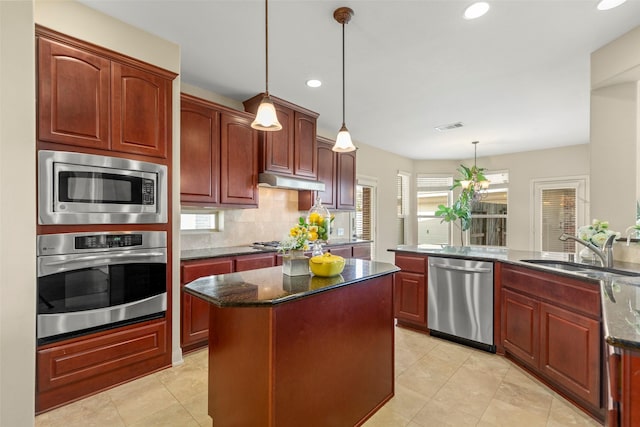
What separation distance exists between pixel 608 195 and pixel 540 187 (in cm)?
435

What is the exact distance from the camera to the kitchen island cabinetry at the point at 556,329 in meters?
1.99

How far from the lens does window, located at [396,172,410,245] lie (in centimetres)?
719

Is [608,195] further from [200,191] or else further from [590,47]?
[200,191]

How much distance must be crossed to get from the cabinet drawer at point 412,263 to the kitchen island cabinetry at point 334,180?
152 centimetres

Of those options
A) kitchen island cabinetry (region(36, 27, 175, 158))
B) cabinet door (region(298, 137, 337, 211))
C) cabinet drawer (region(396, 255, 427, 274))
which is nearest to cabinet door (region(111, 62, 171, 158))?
kitchen island cabinetry (region(36, 27, 175, 158))

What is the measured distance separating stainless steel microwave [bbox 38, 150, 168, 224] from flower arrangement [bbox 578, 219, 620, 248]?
3478 millimetres

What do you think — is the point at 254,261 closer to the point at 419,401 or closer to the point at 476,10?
the point at 419,401

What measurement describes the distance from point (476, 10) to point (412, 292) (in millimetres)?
2674

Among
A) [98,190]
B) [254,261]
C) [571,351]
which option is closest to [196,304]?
[254,261]

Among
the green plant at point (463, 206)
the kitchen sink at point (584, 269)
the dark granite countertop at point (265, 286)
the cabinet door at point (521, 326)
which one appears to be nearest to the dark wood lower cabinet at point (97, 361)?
the dark granite countertop at point (265, 286)

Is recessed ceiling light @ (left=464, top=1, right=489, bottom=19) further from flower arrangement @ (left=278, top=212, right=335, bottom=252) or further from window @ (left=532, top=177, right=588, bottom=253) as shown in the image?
window @ (left=532, top=177, right=588, bottom=253)

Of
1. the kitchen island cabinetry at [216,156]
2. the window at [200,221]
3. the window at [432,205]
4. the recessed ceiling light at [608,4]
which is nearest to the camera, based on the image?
the recessed ceiling light at [608,4]

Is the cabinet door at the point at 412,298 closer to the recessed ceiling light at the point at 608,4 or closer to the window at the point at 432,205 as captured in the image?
the recessed ceiling light at the point at 608,4

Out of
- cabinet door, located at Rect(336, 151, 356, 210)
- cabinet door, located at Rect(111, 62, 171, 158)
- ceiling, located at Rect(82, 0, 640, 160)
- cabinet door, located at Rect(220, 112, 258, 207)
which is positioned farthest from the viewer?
cabinet door, located at Rect(336, 151, 356, 210)
